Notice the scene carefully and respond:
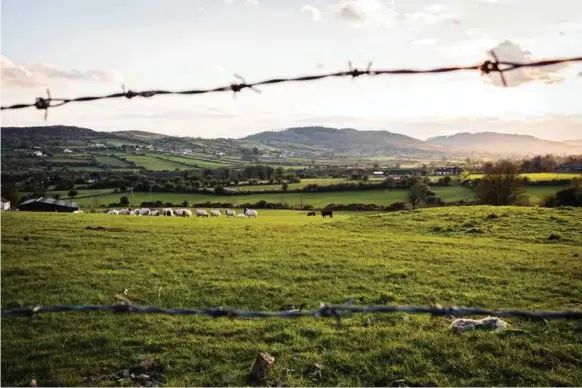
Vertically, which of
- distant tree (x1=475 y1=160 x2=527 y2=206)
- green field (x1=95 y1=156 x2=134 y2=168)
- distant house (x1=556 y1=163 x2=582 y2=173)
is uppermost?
distant house (x1=556 y1=163 x2=582 y2=173)

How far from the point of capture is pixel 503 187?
48.1m

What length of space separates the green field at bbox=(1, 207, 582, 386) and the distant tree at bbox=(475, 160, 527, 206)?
1099 inches

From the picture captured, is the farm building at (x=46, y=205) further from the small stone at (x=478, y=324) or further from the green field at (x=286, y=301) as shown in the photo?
the small stone at (x=478, y=324)

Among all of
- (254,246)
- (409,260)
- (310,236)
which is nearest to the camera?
(409,260)

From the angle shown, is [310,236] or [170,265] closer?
[170,265]

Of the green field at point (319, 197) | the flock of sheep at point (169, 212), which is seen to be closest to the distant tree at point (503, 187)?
the green field at point (319, 197)

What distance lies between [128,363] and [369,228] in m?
22.8

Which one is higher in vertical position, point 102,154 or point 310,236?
point 102,154

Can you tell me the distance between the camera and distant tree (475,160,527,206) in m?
47.9

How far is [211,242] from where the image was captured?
63.3 feet

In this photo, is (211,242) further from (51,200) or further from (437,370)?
(51,200)

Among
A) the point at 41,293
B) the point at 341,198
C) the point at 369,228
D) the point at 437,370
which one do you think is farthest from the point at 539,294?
the point at 341,198

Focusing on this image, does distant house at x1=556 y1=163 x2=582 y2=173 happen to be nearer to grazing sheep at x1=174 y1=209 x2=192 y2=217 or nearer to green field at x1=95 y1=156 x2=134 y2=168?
grazing sheep at x1=174 y1=209 x2=192 y2=217

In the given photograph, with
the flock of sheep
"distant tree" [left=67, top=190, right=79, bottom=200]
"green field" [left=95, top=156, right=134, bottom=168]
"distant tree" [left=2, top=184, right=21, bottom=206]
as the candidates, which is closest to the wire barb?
"distant tree" [left=2, top=184, right=21, bottom=206]
